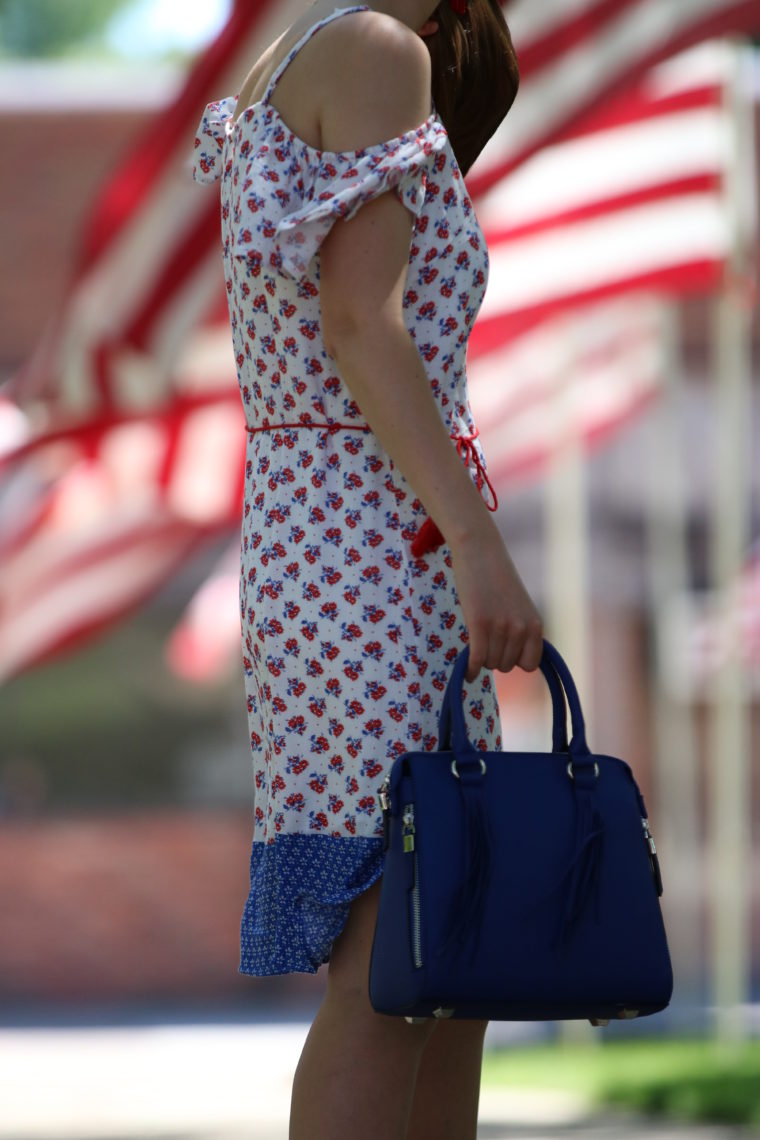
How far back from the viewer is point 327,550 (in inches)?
69.4

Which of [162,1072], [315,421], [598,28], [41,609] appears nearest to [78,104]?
[41,609]

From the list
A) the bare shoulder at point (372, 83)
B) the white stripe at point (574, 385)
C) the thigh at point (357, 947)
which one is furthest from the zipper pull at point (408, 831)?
the white stripe at point (574, 385)

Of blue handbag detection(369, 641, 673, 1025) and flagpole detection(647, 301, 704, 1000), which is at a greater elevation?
flagpole detection(647, 301, 704, 1000)

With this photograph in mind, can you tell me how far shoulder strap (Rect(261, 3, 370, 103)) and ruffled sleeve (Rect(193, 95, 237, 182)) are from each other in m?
0.21

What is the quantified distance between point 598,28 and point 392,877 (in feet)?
11.4

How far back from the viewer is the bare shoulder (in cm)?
172

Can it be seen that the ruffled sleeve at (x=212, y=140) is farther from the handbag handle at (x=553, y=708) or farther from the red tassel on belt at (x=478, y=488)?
the handbag handle at (x=553, y=708)

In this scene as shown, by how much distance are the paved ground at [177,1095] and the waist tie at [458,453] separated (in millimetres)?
3368

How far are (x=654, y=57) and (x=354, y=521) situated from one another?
3.34 metres

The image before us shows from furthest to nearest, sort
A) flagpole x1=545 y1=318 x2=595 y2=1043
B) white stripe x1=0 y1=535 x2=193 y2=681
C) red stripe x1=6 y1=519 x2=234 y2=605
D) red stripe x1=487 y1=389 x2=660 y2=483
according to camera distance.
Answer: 1. red stripe x1=487 y1=389 x2=660 y2=483
2. flagpole x1=545 y1=318 x2=595 y2=1043
3. white stripe x1=0 y1=535 x2=193 y2=681
4. red stripe x1=6 y1=519 x2=234 y2=605

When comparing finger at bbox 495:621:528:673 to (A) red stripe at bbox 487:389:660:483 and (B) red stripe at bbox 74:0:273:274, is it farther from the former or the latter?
(A) red stripe at bbox 487:389:660:483

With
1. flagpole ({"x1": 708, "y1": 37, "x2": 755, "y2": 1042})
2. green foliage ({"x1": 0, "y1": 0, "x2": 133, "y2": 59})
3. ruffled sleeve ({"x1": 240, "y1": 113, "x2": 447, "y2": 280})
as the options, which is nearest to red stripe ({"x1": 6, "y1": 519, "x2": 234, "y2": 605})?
flagpole ({"x1": 708, "y1": 37, "x2": 755, "y2": 1042})

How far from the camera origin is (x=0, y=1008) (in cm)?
1134

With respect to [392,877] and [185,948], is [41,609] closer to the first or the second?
[185,948]
